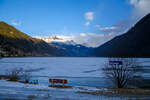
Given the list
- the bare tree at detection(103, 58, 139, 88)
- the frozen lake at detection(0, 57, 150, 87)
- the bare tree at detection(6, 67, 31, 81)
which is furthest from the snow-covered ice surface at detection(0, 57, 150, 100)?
the bare tree at detection(103, 58, 139, 88)

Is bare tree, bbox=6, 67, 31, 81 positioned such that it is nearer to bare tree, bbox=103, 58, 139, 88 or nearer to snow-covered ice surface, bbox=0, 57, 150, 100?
snow-covered ice surface, bbox=0, 57, 150, 100

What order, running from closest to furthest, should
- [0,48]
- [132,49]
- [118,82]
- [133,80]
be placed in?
[118,82] < [133,80] < [0,48] < [132,49]

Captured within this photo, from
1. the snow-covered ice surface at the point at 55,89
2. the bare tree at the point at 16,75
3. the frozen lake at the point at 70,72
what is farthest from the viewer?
the frozen lake at the point at 70,72

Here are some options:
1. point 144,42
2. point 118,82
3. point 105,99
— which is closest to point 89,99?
point 105,99

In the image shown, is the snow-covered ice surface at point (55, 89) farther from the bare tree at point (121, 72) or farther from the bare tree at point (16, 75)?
the bare tree at point (121, 72)

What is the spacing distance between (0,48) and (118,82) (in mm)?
164271

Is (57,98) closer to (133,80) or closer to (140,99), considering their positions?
(140,99)

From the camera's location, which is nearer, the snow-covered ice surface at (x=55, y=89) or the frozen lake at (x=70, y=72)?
the snow-covered ice surface at (x=55, y=89)

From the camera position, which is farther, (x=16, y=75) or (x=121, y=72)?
(x=16, y=75)

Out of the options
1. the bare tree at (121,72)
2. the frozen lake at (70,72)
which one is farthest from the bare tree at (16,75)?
the bare tree at (121,72)

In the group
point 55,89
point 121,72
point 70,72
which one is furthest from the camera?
point 70,72

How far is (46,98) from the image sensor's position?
9477mm

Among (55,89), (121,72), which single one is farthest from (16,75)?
(121,72)

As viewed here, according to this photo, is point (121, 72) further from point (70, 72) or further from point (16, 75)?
point (70, 72)
